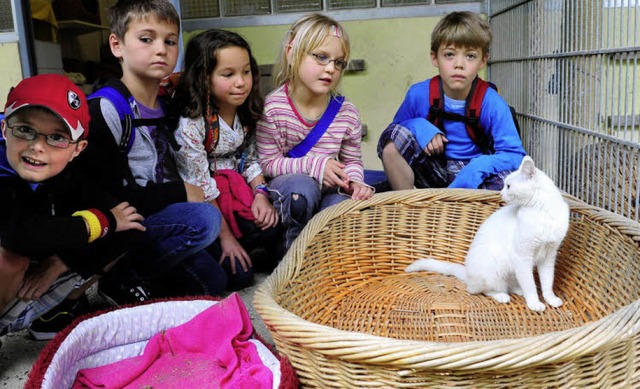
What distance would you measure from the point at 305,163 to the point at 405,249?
472 millimetres

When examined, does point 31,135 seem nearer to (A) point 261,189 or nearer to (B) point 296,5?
(A) point 261,189

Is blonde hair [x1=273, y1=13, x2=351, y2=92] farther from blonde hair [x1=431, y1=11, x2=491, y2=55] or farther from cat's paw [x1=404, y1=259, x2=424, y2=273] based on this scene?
cat's paw [x1=404, y1=259, x2=424, y2=273]

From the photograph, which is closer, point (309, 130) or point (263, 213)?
point (263, 213)

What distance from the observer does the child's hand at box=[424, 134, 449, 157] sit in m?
2.23

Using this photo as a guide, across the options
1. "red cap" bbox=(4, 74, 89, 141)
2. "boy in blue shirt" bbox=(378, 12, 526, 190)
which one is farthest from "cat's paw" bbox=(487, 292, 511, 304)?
"red cap" bbox=(4, 74, 89, 141)

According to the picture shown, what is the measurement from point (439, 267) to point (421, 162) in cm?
63

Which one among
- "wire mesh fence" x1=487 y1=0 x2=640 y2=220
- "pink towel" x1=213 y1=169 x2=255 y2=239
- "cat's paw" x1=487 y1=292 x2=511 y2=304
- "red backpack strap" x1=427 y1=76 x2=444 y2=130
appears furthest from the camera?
"red backpack strap" x1=427 y1=76 x2=444 y2=130

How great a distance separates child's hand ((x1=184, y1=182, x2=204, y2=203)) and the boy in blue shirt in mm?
788

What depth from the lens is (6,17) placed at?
2943 millimetres

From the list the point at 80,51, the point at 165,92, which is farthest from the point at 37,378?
the point at 80,51

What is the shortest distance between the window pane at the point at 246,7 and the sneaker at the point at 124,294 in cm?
199

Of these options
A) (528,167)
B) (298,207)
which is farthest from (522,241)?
(298,207)

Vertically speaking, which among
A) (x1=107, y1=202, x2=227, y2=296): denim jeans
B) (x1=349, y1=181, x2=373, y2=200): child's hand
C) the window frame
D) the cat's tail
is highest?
the window frame

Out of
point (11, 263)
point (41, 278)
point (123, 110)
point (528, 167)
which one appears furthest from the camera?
point (123, 110)
